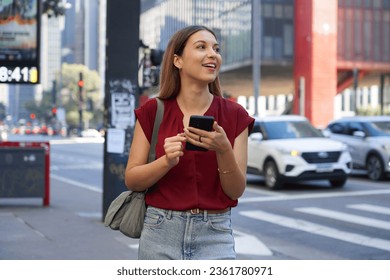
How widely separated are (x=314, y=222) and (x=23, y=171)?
16.7ft

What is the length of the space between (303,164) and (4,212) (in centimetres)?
685

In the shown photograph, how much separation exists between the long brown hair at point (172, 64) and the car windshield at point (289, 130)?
47.1 feet

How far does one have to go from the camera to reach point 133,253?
799 cm

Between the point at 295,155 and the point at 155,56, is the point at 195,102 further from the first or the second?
the point at 295,155

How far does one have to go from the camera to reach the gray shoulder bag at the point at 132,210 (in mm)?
2982

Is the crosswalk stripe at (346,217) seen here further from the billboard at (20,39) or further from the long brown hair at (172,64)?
the long brown hair at (172,64)

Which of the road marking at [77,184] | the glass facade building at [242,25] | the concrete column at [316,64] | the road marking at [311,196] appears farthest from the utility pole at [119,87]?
the concrete column at [316,64]

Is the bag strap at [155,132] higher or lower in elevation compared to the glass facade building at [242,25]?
lower

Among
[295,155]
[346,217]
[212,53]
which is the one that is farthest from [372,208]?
[212,53]

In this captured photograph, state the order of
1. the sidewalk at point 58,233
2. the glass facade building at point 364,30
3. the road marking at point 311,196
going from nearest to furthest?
the sidewalk at point 58,233, the road marking at point 311,196, the glass facade building at point 364,30

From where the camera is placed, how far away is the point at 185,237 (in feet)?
9.57

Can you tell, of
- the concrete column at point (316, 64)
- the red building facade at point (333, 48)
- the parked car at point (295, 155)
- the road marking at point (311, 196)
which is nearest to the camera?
the road marking at point (311, 196)

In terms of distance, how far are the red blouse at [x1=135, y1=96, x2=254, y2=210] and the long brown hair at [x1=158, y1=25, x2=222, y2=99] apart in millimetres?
44
